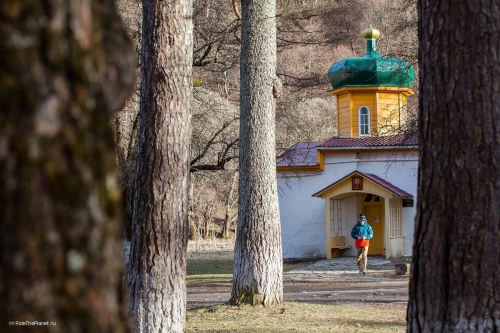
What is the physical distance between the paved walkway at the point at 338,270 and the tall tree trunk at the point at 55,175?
17327mm

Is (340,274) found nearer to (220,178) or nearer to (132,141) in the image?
(132,141)

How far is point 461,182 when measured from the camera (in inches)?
165

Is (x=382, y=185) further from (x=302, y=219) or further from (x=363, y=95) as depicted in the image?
(x=363, y=95)

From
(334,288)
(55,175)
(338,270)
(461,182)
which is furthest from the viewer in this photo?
(338,270)

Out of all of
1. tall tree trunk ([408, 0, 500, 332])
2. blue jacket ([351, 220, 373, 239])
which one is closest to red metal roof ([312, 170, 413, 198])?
blue jacket ([351, 220, 373, 239])

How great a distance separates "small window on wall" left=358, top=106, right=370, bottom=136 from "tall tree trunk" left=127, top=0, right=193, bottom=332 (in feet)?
70.1

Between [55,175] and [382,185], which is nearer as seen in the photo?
[55,175]

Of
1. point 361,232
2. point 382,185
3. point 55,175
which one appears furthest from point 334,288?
point 55,175

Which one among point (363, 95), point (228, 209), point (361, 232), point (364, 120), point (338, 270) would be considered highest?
point (363, 95)

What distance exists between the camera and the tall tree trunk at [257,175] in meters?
11.3

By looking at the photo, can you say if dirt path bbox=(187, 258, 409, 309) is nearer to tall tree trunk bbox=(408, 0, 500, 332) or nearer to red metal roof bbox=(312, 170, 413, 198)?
red metal roof bbox=(312, 170, 413, 198)

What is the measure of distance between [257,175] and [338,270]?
10562mm

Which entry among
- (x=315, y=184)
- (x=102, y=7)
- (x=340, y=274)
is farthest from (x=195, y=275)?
(x=102, y=7)

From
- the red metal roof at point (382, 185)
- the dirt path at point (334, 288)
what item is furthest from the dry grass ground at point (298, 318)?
the red metal roof at point (382, 185)
